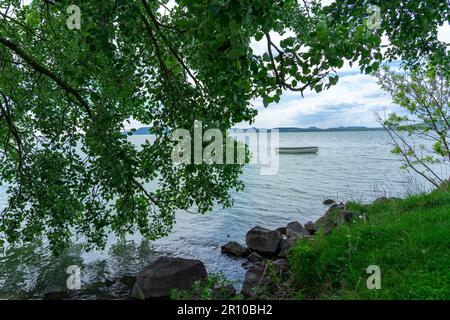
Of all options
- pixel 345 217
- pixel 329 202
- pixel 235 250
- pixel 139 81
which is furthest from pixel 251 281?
pixel 329 202

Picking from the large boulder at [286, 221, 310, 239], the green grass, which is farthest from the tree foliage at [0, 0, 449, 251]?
the large boulder at [286, 221, 310, 239]

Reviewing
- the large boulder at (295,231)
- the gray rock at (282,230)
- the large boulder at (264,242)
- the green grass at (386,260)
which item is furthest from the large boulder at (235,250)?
the green grass at (386,260)

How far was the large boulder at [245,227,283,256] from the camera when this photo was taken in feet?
42.8

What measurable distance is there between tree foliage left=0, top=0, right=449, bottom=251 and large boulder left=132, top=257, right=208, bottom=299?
2003 mm

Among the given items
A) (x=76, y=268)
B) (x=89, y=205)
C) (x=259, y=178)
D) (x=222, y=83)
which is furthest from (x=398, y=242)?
(x=259, y=178)

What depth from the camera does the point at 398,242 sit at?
19.4 ft

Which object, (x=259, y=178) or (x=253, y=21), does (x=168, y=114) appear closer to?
(x=253, y=21)

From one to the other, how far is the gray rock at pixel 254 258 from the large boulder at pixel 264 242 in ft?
1.46

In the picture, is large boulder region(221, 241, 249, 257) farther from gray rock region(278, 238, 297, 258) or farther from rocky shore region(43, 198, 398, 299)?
gray rock region(278, 238, 297, 258)

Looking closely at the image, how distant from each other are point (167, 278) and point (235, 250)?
4.54 meters

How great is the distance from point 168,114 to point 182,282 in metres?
5.78

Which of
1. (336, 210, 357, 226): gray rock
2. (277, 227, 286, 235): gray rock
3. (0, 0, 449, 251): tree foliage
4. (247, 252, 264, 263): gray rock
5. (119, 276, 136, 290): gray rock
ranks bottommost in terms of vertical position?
(119, 276, 136, 290): gray rock

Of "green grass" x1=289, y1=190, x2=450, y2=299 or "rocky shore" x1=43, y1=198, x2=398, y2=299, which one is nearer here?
"green grass" x1=289, y1=190, x2=450, y2=299

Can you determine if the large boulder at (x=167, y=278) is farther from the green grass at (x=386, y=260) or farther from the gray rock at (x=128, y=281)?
the green grass at (x=386, y=260)
